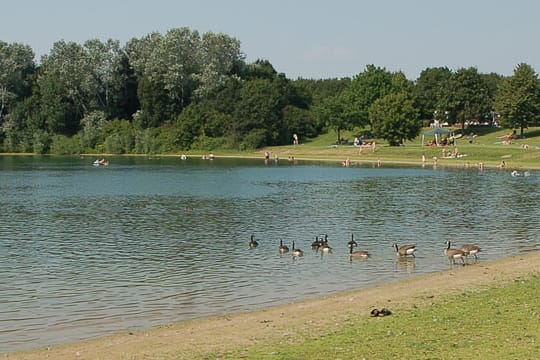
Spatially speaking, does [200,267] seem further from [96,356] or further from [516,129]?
[516,129]

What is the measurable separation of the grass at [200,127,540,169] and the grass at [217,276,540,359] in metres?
68.7

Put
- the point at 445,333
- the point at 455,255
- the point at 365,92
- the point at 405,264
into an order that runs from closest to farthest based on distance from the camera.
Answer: the point at 445,333 < the point at 455,255 < the point at 405,264 < the point at 365,92

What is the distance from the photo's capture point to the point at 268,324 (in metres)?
16.7

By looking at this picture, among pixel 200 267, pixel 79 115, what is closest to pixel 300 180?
pixel 200 267

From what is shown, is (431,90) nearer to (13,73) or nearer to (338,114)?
(338,114)

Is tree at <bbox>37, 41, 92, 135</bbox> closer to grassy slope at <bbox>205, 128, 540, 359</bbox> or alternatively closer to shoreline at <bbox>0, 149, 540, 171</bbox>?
shoreline at <bbox>0, 149, 540, 171</bbox>

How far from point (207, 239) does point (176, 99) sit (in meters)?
110

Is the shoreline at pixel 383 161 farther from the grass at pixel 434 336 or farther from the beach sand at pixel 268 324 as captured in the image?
the grass at pixel 434 336

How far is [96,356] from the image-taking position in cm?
1435

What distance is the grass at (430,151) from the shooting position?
8969 cm

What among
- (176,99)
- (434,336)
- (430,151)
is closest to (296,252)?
(434,336)

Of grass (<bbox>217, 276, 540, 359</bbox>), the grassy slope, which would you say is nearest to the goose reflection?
the grassy slope

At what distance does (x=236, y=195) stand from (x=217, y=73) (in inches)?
3221

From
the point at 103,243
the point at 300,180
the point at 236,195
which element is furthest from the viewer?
the point at 300,180
